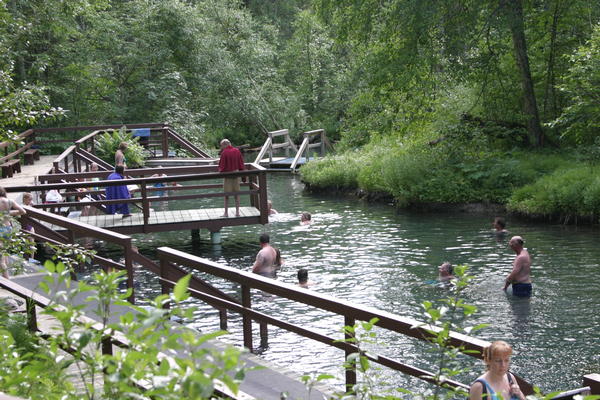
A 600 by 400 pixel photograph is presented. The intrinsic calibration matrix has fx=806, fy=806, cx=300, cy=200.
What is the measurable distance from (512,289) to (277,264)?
501cm

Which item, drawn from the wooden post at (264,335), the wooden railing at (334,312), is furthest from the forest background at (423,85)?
the wooden post at (264,335)

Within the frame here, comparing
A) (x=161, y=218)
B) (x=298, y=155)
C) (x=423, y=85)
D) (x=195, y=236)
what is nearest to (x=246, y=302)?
(x=161, y=218)

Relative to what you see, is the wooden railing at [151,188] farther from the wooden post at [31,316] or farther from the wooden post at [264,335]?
the wooden post at [31,316]

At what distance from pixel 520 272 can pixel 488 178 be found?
473 inches

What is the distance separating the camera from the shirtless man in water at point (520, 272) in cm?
1378

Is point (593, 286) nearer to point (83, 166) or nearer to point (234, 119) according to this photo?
point (83, 166)

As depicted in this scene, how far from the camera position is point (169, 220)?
715 inches

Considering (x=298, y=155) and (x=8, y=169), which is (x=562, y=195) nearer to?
(x=8, y=169)

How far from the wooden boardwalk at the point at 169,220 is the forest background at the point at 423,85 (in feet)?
12.5

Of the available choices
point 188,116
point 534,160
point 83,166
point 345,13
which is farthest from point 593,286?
point 188,116

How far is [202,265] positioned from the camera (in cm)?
802

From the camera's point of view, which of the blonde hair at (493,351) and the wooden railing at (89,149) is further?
the wooden railing at (89,149)

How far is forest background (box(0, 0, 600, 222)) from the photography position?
23.7 meters

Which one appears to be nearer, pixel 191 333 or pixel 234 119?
pixel 191 333
